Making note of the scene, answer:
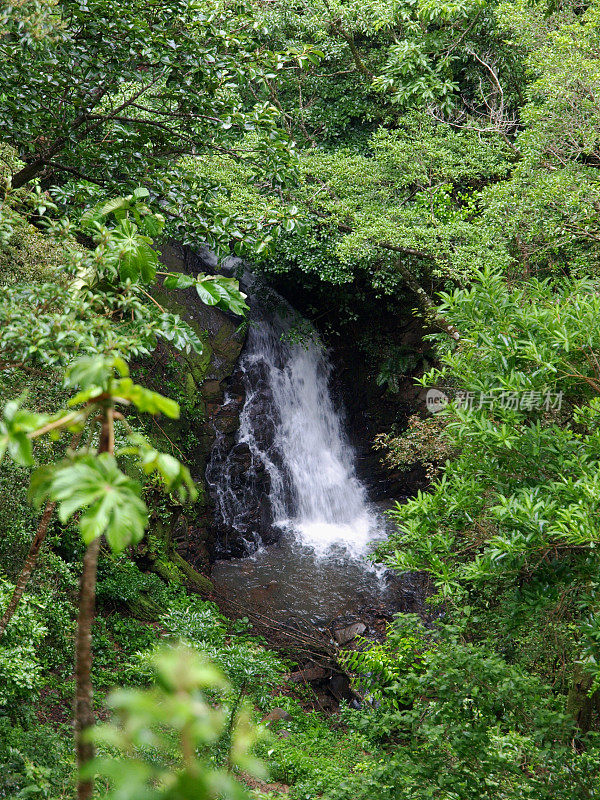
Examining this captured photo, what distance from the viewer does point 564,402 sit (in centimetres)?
412

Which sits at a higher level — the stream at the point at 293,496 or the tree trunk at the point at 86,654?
the stream at the point at 293,496

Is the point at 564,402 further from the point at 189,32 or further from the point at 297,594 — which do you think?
the point at 297,594

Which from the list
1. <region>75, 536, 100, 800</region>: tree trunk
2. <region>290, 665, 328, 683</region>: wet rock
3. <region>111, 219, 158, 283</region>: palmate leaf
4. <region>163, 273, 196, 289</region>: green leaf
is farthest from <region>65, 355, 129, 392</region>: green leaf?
<region>290, 665, 328, 683</region>: wet rock

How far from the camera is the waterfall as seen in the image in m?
11.6

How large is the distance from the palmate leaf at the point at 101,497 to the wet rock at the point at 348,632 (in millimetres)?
7780

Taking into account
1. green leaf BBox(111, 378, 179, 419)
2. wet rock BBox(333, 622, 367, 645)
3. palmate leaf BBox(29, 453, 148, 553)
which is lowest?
palmate leaf BBox(29, 453, 148, 553)

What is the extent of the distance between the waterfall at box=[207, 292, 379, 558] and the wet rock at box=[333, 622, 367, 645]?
8.09ft

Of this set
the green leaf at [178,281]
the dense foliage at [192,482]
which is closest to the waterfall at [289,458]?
the dense foliage at [192,482]

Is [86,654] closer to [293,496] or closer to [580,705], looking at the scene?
[580,705]

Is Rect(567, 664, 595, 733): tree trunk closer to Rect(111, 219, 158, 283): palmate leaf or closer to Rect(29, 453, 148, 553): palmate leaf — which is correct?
Rect(111, 219, 158, 283): palmate leaf

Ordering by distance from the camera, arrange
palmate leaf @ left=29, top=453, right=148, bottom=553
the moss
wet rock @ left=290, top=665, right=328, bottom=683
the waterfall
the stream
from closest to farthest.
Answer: palmate leaf @ left=29, top=453, right=148, bottom=553, the moss, wet rock @ left=290, top=665, right=328, bottom=683, the stream, the waterfall

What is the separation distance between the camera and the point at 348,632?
8.74m

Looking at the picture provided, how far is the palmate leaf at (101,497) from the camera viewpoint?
1.45 m

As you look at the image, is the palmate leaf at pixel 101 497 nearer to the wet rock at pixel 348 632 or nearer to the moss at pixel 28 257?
the moss at pixel 28 257
